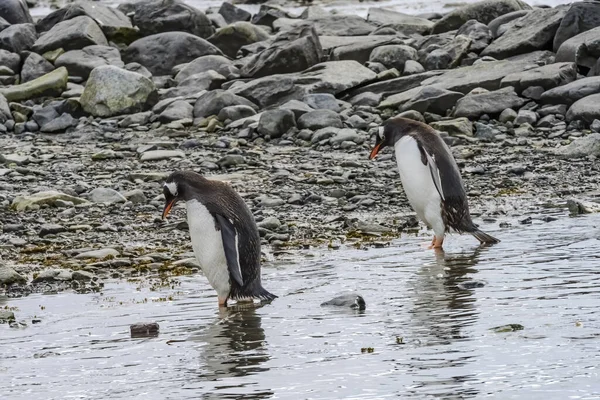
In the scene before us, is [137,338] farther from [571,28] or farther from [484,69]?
[571,28]

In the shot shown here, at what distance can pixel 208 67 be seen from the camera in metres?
18.2

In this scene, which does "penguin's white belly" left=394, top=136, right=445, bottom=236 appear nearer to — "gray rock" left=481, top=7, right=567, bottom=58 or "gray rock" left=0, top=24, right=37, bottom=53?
"gray rock" left=481, top=7, right=567, bottom=58

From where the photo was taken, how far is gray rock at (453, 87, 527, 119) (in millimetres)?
13961

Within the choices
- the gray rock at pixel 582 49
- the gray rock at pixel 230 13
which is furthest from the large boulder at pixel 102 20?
the gray rock at pixel 582 49

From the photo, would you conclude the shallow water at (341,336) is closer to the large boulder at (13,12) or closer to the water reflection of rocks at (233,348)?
the water reflection of rocks at (233,348)

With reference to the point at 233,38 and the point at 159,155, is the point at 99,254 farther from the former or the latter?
the point at 233,38

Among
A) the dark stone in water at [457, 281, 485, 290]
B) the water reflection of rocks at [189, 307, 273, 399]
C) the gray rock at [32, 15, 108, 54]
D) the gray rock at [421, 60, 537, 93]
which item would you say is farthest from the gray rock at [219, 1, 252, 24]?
the water reflection of rocks at [189, 307, 273, 399]

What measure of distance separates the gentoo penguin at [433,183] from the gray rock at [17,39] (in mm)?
11829

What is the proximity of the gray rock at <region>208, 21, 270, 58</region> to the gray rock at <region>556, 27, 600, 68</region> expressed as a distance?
23.1 ft

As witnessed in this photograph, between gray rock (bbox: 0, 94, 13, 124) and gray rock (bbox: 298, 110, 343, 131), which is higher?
gray rock (bbox: 0, 94, 13, 124)

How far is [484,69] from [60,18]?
940cm

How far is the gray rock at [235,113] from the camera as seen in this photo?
14.8 meters

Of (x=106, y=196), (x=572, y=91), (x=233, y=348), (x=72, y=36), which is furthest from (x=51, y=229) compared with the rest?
(x=72, y=36)

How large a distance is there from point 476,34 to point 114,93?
624 cm
